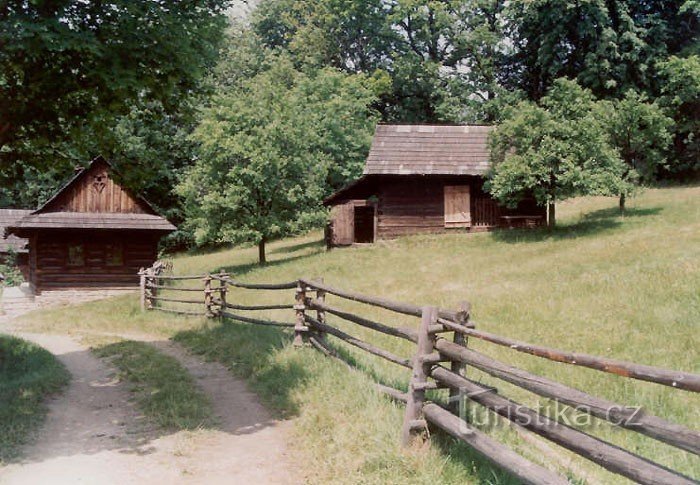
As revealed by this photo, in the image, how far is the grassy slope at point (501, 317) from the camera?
574 cm

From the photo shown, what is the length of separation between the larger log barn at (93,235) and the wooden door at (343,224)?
28.7 feet

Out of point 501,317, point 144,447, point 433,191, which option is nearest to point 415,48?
point 433,191

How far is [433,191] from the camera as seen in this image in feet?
101

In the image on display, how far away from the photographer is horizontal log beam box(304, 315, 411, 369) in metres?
6.81

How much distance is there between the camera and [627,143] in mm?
29781

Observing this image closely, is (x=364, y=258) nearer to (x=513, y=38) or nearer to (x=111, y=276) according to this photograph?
(x=111, y=276)

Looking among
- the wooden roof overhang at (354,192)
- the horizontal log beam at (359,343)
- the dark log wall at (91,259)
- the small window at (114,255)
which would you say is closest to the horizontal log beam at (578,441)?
the horizontal log beam at (359,343)

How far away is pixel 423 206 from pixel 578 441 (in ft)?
89.2

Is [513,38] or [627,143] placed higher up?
[513,38]

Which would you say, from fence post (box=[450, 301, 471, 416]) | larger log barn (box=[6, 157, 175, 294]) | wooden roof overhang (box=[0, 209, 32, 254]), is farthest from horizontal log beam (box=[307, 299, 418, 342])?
wooden roof overhang (box=[0, 209, 32, 254])

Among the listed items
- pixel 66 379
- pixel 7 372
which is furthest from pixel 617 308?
pixel 7 372

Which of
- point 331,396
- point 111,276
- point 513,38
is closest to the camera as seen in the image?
point 331,396

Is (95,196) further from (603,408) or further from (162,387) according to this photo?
(603,408)

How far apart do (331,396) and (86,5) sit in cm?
628
